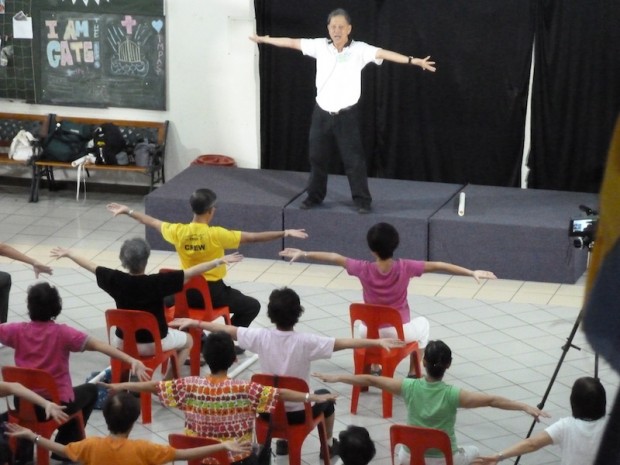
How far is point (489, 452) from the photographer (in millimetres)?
6148

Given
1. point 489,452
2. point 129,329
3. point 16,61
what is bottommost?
point 489,452

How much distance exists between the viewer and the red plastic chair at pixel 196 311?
23.0 feet

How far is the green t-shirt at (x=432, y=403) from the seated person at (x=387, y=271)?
1.37m

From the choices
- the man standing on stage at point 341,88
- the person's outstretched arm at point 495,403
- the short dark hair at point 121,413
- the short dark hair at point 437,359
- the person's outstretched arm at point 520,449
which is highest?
the man standing on stage at point 341,88

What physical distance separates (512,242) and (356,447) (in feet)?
17.1

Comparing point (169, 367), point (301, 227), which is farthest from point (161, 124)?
point (169, 367)

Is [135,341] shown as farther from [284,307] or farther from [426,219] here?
[426,219]

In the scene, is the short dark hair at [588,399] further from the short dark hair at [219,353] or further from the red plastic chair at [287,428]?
the short dark hair at [219,353]

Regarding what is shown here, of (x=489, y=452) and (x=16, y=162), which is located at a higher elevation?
(x=16, y=162)

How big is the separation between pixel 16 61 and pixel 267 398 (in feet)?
26.8

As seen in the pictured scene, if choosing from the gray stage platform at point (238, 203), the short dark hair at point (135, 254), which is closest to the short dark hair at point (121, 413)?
the short dark hair at point (135, 254)

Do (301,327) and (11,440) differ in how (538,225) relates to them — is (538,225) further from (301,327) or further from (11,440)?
(11,440)

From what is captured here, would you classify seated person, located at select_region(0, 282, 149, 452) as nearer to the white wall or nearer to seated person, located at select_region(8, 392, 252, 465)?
seated person, located at select_region(8, 392, 252, 465)

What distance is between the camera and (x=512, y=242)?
9344mm
